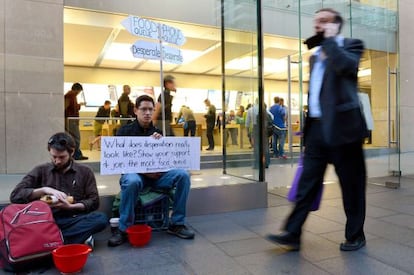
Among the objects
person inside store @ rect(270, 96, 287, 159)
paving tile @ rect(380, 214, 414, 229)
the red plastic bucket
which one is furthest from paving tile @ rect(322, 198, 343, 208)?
person inside store @ rect(270, 96, 287, 159)

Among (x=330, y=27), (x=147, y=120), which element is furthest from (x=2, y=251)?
(x=330, y=27)

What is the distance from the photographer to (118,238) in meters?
2.82

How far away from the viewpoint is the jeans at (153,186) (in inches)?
111

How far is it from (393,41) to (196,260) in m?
6.06

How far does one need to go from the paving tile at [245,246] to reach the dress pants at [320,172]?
311 millimetres

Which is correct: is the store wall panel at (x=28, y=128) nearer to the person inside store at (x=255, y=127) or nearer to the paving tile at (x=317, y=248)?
the person inside store at (x=255, y=127)

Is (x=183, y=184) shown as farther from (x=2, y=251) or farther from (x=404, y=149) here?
(x=404, y=149)

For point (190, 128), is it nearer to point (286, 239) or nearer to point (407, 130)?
point (286, 239)

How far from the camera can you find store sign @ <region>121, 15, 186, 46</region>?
3623 millimetres

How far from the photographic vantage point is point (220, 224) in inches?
133

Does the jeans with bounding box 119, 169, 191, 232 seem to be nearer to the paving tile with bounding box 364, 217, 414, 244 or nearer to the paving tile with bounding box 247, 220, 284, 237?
the paving tile with bounding box 247, 220, 284, 237

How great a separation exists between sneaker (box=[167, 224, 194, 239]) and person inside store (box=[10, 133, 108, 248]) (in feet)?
2.03

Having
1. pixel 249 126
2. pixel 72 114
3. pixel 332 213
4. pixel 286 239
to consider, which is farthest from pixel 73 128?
pixel 286 239

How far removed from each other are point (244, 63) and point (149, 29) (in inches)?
61.4
